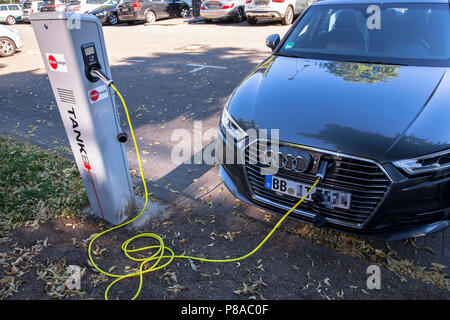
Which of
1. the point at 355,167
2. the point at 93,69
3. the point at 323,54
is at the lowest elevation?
the point at 355,167

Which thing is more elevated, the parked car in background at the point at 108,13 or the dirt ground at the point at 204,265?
the parked car in background at the point at 108,13

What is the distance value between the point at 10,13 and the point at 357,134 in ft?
101

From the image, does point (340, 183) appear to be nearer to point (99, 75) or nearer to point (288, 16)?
point (99, 75)

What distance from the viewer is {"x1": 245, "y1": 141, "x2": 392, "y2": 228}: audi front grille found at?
80.3 inches

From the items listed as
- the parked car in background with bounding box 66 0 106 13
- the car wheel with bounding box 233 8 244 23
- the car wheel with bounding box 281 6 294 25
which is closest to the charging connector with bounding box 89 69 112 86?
the car wheel with bounding box 281 6 294 25

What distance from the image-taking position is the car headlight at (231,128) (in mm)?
2463

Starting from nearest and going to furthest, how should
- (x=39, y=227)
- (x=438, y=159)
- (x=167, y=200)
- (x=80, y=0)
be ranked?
(x=438, y=159) → (x=39, y=227) → (x=167, y=200) → (x=80, y=0)

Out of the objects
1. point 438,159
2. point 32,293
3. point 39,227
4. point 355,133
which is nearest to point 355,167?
point 355,133

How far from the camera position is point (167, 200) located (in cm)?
323

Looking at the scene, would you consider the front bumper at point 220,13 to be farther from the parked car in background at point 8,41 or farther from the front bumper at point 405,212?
the front bumper at point 405,212

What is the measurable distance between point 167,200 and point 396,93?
2.16 m

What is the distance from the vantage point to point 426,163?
2004 millimetres

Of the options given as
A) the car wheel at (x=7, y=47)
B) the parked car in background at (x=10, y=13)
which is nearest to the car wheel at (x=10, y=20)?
the parked car in background at (x=10, y=13)
